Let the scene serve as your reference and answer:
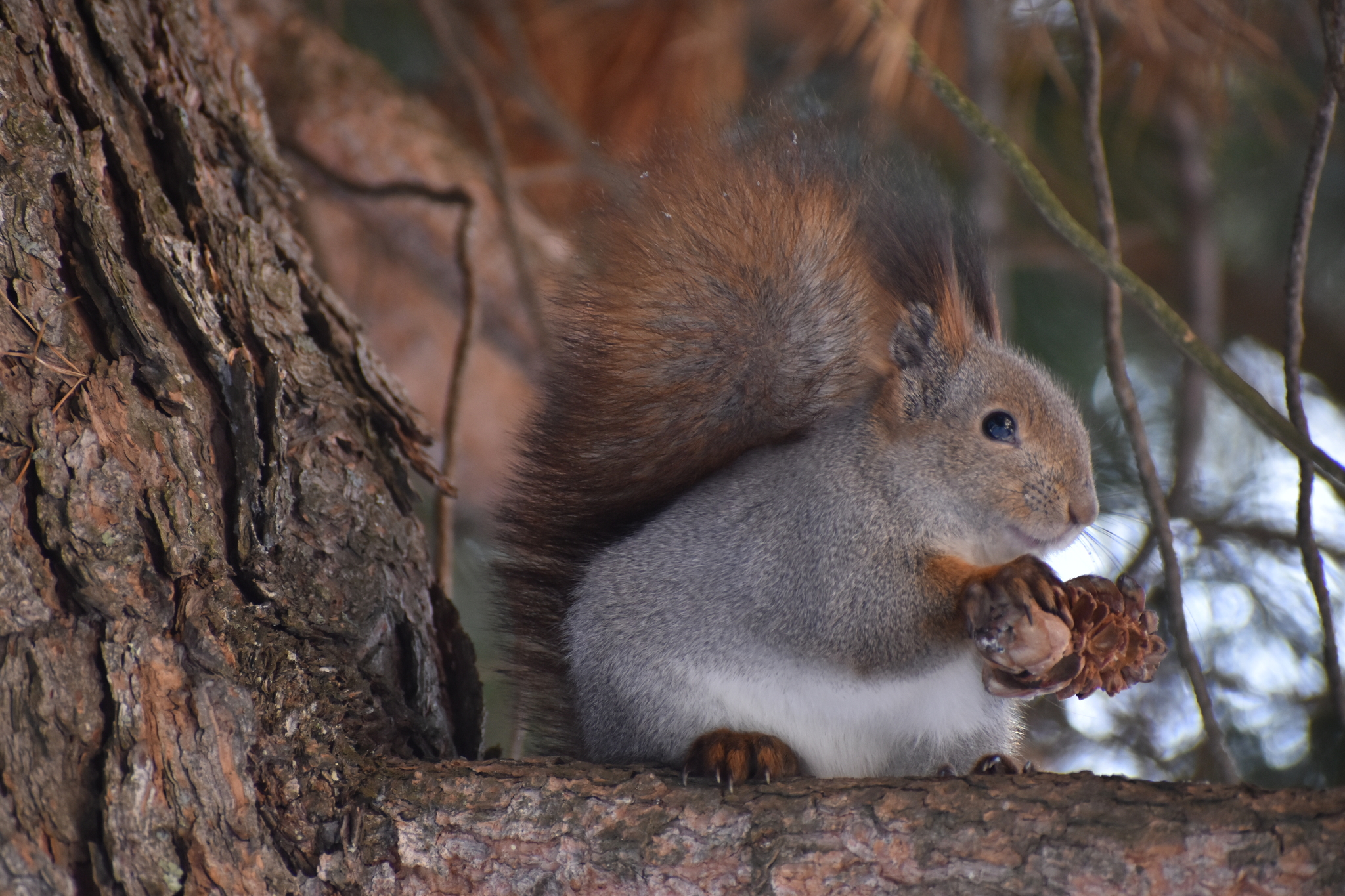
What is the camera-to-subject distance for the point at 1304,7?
2.15 metres

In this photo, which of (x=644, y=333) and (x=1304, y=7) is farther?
(x=1304, y=7)

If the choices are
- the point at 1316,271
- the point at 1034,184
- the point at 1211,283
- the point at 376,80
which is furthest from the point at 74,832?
the point at 1316,271

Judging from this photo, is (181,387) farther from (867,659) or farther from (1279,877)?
(1279,877)

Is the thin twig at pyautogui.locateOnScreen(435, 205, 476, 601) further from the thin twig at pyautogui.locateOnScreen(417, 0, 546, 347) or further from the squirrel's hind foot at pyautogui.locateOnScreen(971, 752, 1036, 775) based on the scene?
the squirrel's hind foot at pyautogui.locateOnScreen(971, 752, 1036, 775)

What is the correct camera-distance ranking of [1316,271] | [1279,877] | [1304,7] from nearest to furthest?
1. [1279,877]
2. [1304,7]
3. [1316,271]

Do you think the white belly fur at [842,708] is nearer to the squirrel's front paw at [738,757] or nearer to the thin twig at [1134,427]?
the squirrel's front paw at [738,757]

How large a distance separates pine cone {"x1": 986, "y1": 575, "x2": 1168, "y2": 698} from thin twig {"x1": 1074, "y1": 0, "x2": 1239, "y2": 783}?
5.5 inches

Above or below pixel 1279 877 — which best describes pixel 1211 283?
above

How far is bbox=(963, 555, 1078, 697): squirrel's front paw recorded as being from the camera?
1104mm

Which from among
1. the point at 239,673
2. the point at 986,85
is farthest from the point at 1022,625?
the point at 986,85

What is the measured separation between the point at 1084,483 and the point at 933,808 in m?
0.59

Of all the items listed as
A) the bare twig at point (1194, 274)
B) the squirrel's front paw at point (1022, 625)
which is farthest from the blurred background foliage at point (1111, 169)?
the squirrel's front paw at point (1022, 625)

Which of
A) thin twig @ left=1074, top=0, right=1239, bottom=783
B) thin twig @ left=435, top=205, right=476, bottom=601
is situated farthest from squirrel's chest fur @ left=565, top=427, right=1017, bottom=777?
thin twig @ left=435, top=205, right=476, bottom=601

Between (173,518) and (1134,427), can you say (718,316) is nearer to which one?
(1134,427)
